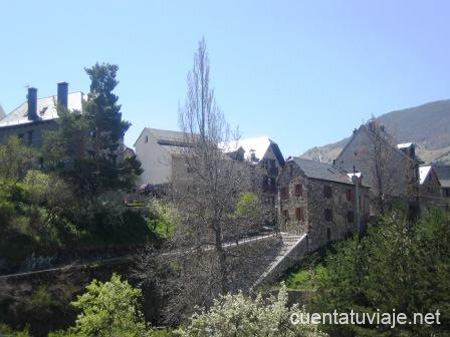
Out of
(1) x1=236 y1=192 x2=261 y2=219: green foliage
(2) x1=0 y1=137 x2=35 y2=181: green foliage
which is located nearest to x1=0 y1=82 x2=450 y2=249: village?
(2) x1=0 y1=137 x2=35 y2=181: green foliage

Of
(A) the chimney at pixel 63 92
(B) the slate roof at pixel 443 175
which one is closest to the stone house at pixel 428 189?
(B) the slate roof at pixel 443 175

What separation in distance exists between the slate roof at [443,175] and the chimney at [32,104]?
39.5m

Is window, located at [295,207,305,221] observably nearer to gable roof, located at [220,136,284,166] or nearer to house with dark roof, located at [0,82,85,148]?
gable roof, located at [220,136,284,166]

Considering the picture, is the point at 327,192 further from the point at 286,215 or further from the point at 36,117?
the point at 36,117

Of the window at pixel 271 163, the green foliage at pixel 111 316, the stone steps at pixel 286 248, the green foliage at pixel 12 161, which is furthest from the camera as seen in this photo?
the window at pixel 271 163

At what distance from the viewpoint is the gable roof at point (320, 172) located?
39.6 m

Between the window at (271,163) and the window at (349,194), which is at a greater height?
the window at (271,163)

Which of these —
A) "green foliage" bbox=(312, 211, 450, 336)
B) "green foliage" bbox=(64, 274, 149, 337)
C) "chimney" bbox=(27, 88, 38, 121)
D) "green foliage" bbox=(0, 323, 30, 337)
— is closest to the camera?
"green foliage" bbox=(312, 211, 450, 336)

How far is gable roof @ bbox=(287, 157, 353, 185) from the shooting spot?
3959 centimetres

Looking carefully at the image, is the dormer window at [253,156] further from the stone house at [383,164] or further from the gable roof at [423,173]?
the gable roof at [423,173]

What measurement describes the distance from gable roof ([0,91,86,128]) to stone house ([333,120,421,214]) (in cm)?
2331

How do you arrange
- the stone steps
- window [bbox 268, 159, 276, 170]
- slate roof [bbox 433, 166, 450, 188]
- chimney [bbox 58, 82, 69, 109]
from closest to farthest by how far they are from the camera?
the stone steps, chimney [bbox 58, 82, 69, 109], window [bbox 268, 159, 276, 170], slate roof [bbox 433, 166, 450, 188]

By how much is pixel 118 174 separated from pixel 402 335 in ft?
68.4

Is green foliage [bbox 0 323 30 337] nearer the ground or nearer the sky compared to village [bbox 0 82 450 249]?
nearer the ground
